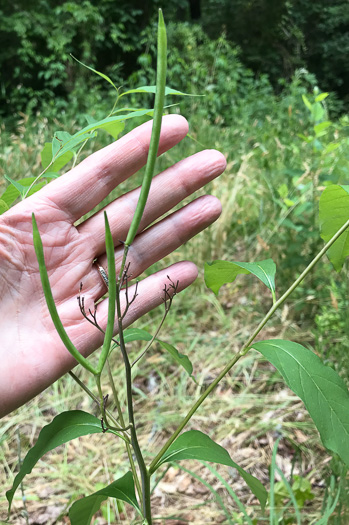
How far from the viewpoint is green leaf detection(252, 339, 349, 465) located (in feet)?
1.74

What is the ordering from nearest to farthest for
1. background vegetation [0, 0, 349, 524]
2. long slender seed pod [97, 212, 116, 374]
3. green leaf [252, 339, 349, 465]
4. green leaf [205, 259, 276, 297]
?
long slender seed pod [97, 212, 116, 374] → green leaf [252, 339, 349, 465] → green leaf [205, 259, 276, 297] → background vegetation [0, 0, 349, 524]

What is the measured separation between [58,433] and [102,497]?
0.11 m

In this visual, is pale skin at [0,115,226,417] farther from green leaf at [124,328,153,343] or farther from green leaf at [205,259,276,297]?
green leaf at [205,259,276,297]

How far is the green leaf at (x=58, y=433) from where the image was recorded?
59cm

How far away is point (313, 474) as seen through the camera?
4.67 ft

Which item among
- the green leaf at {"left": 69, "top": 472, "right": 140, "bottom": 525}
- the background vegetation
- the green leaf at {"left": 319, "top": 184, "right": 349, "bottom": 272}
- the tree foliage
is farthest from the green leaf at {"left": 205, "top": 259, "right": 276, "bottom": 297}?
the tree foliage

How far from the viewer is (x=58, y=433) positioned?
610 millimetres

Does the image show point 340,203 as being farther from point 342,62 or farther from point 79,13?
point 342,62

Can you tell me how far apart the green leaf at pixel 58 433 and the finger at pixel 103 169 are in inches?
15.6

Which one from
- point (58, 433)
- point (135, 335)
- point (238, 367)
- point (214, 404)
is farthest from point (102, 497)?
point (238, 367)

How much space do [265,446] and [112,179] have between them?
1.16m

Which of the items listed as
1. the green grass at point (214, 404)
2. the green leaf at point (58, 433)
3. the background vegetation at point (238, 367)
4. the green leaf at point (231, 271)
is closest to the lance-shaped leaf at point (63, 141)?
the green leaf at point (231, 271)

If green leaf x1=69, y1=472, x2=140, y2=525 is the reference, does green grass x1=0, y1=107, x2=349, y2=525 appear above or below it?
below

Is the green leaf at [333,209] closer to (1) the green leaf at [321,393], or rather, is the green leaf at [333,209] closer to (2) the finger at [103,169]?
(1) the green leaf at [321,393]
